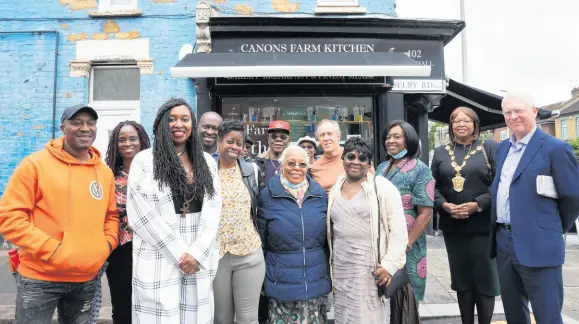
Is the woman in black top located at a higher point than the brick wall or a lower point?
lower

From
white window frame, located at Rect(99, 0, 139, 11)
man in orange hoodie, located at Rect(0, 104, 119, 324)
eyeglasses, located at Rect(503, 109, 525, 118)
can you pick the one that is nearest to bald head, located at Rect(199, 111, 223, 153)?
man in orange hoodie, located at Rect(0, 104, 119, 324)

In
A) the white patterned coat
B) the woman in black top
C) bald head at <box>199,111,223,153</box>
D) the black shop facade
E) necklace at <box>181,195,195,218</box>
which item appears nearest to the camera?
the white patterned coat

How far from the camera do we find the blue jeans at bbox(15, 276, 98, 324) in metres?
2.18

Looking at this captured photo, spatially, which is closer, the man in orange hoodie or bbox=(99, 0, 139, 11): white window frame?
the man in orange hoodie

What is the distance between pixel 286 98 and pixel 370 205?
4470 millimetres

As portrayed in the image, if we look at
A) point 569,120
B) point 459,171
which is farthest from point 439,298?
point 569,120

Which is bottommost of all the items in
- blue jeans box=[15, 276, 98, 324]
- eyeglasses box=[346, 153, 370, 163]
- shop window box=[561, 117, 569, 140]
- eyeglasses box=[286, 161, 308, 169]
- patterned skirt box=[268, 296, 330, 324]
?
patterned skirt box=[268, 296, 330, 324]

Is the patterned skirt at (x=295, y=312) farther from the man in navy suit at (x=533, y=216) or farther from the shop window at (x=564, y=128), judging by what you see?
the shop window at (x=564, y=128)

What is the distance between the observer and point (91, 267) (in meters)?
2.26

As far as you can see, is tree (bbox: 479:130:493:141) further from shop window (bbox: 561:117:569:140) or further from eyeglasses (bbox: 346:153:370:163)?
shop window (bbox: 561:117:569:140)

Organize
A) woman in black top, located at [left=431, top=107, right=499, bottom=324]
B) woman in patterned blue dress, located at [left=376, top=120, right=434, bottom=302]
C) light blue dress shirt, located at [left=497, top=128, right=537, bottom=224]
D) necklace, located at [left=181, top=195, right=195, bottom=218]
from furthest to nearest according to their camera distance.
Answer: woman in black top, located at [left=431, top=107, right=499, bottom=324] → woman in patterned blue dress, located at [left=376, top=120, right=434, bottom=302] → light blue dress shirt, located at [left=497, top=128, right=537, bottom=224] → necklace, located at [left=181, top=195, right=195, bottom=218]

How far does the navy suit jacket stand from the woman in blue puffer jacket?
1.37m

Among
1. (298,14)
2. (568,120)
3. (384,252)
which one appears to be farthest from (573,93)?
(384,252)

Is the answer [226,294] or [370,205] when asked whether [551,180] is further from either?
[226,294]
